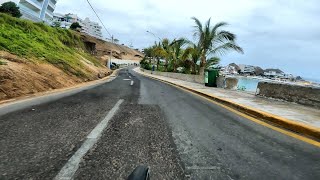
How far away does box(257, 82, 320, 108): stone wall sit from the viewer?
378 inches

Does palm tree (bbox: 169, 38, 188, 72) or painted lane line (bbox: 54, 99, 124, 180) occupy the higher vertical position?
palm tree (bbox: 169, 38, 188, 72)

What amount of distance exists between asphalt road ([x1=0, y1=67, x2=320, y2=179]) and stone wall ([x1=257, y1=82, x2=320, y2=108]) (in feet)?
14.1

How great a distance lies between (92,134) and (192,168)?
2137 mm

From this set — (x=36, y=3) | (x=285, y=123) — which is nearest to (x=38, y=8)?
(x=36, y=3)

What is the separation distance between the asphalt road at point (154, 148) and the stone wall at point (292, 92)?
14.1ft

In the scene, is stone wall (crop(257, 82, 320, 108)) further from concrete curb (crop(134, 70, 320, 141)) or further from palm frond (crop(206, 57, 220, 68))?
palm frond (crop(206, 57, 220, 68))

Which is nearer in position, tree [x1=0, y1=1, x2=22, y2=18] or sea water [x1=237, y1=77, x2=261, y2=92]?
sea water [x1=237, y1=77, x2=261, y2=92]

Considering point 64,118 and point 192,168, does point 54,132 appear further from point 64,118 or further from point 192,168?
point 192,168

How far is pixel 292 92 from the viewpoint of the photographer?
35.7 feet

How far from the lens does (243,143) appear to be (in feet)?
15.5

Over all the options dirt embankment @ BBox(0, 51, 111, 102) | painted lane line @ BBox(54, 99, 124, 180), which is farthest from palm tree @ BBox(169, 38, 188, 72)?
painted lane line @ BBox(54, 99, 124, 180)

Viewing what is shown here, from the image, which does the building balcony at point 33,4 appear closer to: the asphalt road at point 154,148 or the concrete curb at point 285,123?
the asphalt road at point 154,148

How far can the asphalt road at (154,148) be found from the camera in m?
3.30

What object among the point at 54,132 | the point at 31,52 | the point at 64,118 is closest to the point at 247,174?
the point at 54,132
